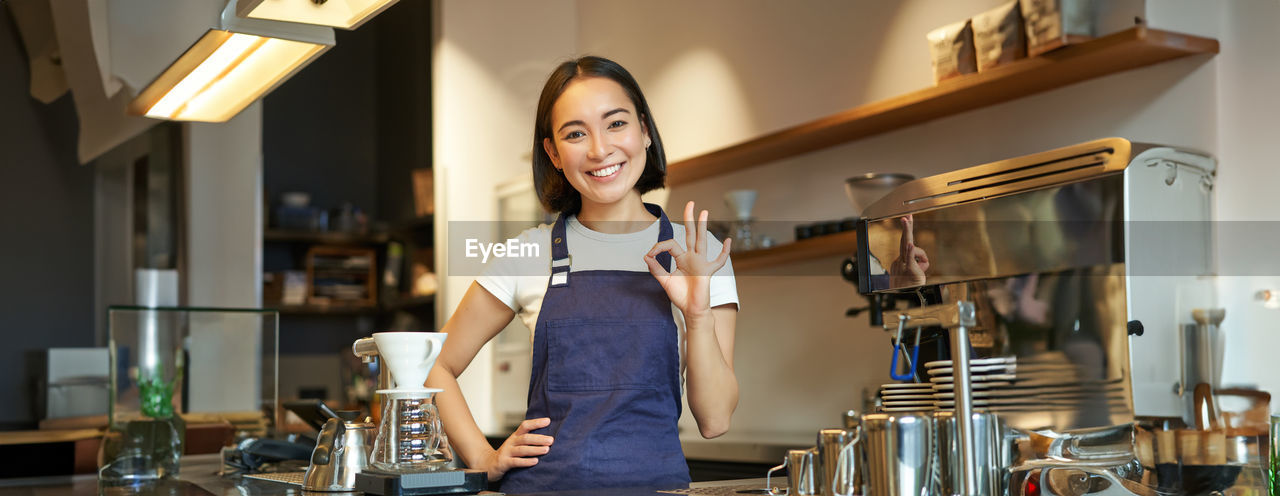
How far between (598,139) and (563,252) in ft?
0.64

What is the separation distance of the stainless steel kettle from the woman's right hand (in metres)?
0.20

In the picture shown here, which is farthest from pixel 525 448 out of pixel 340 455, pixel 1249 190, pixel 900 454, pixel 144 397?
pixel 1249 190

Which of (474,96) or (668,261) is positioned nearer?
(668,261)

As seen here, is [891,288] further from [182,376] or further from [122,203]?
[122,203]

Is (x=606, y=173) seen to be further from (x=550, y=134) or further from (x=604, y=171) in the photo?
(x=550, y=134)

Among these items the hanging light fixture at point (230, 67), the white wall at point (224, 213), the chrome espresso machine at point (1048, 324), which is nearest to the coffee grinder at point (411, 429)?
the chrome espresso machine at point (1048, 324)

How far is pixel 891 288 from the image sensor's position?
5.52ft

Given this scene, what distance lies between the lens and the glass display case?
220 cm

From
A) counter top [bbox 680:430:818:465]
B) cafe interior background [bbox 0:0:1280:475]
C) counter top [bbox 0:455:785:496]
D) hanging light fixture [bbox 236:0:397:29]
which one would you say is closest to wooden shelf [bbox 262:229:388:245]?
cafe interior background [bbox 0:0:1280:475]

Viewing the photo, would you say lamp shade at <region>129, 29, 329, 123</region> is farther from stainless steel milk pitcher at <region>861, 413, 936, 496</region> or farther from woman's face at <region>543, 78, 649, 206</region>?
stainless steel milk pitcher at <region>861, 413, 936, 496</region>

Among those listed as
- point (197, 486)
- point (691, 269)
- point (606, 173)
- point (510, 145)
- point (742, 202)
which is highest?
point (510, 145)

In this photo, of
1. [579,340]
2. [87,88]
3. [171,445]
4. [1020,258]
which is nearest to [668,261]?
[579,340]

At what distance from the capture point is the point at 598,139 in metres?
1.62

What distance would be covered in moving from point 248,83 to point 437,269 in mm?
2542
